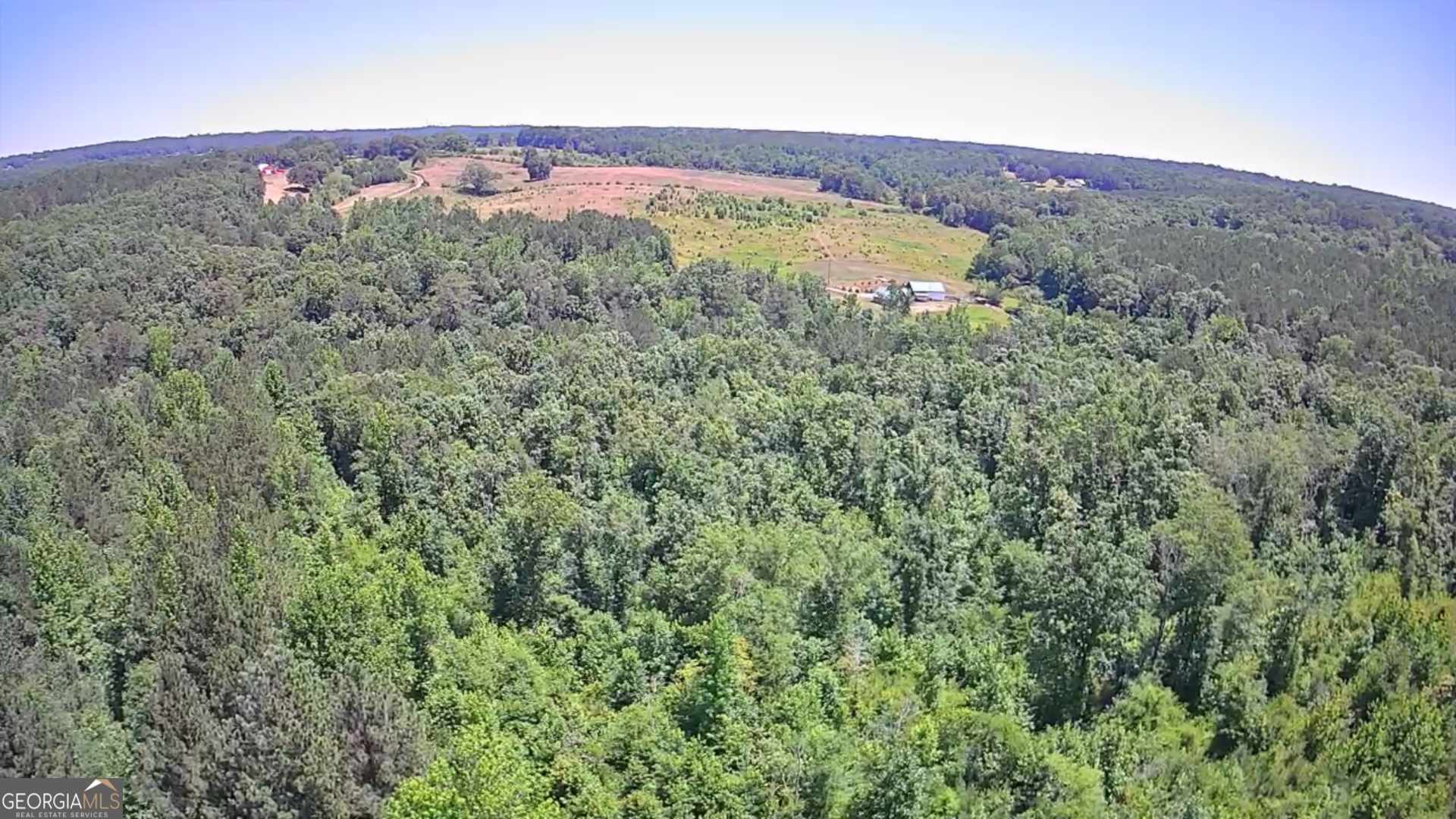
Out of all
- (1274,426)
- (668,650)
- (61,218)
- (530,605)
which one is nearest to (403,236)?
(61,218)

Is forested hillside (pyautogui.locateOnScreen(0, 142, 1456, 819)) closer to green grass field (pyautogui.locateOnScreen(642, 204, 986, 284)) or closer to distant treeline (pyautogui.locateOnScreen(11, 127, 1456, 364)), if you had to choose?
distant treeline (pyautogui.locateOnScreen(11, 127, 1456, 364))

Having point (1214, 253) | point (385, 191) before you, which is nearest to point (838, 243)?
point (1214, 253)

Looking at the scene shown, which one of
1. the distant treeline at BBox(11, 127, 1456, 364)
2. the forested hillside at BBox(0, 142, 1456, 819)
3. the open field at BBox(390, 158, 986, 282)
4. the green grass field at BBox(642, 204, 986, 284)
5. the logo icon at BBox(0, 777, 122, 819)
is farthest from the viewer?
the open field at BBox(390, 158, 986, 282)

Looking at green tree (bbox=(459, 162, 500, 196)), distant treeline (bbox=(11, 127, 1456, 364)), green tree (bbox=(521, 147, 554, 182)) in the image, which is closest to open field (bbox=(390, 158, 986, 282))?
green tree (bbox=(521, 147, 554, 182))

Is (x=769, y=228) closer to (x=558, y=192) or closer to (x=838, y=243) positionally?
(x=838, y=243)

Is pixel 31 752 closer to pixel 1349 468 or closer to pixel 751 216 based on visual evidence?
pixel 1349 468

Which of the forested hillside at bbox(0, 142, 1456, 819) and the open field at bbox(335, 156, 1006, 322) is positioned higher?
the open field at bbox(335, 156, 1006, 322)

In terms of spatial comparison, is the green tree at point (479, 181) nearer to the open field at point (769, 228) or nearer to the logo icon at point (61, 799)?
the open field at point (769, 228)
